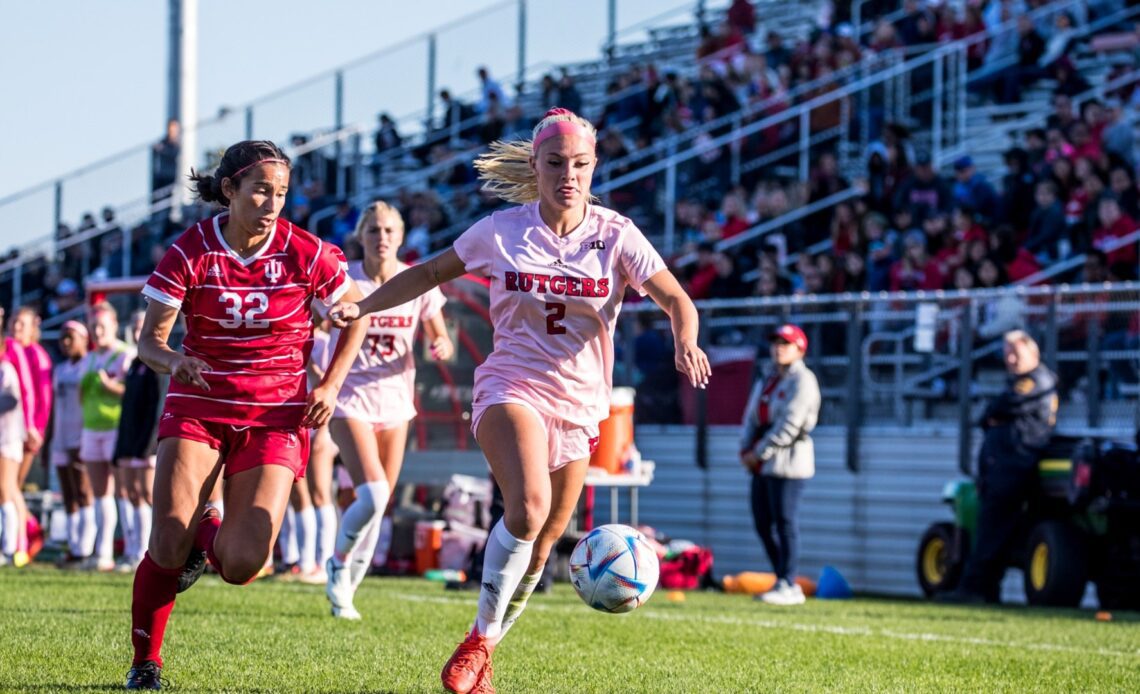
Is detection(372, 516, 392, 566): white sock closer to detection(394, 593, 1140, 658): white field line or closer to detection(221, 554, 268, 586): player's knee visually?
detection(394, 593, 1140, 658): white field line

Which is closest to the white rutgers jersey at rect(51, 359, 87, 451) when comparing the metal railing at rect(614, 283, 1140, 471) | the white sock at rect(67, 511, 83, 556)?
the white sock at rect(67, 511, 83, 556)

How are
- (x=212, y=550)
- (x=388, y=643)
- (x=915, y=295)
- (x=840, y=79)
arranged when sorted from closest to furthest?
1. (x=212, y=550)
2. (x=388, y=643)
3. (x=915, y=295)
4. (x=840, y=79)

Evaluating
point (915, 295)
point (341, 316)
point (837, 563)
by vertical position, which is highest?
point (915, 295)

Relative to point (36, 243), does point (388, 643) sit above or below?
below

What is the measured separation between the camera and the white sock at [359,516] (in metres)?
9.99

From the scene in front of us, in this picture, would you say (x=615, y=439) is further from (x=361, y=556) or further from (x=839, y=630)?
(x=361, y=556)

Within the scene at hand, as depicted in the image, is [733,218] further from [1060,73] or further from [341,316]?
[341,316]

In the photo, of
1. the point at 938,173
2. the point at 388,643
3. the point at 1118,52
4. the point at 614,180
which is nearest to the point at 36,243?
the point at 614,180

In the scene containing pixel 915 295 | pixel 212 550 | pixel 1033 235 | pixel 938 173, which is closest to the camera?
pixel 212 550

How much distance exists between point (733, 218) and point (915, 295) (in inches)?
173

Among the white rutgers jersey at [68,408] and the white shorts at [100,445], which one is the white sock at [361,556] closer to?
the white shorts at [100,445]

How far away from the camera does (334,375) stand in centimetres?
731

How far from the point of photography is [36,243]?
2608 centimetres

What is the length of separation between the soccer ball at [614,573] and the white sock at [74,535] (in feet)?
32.0
